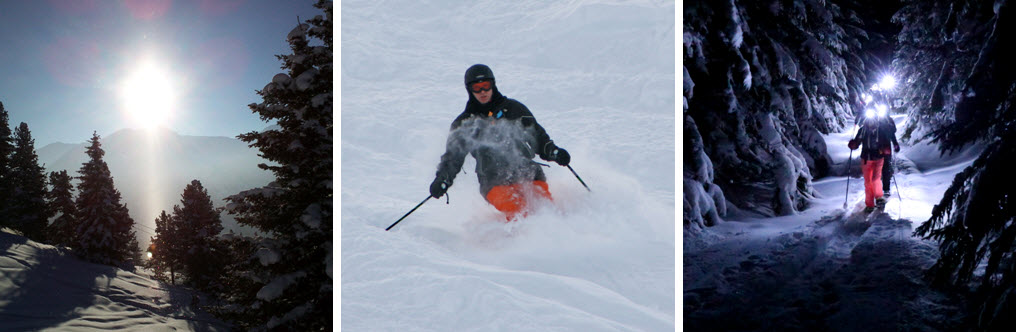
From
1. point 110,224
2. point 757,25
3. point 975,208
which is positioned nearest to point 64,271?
point 110,224

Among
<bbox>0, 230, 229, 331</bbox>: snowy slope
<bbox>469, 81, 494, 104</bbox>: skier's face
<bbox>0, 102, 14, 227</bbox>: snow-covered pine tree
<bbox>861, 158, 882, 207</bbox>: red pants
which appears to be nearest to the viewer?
<bbox>469, 81, 494, 104</bbox>: skier's face

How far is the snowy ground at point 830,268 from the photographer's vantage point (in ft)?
9.59

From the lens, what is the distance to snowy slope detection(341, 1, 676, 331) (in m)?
3.09

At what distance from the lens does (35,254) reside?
37.6 feet

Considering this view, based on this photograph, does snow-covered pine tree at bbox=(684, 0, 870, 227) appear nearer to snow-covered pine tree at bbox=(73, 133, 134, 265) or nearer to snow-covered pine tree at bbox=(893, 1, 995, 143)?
snow-covered pine tree at bbox=(893, 1, 995, 143)

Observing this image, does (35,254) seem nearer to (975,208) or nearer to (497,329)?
(497,329)

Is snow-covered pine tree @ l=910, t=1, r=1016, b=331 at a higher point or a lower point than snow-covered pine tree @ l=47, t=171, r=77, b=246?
higher

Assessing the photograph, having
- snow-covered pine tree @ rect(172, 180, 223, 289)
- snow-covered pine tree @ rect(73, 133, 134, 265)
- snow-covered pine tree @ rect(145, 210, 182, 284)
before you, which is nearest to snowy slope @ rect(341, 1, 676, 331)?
snow-covered pine tree @ rect(172, 180, 223, 289)

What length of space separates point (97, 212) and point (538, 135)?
17.1 metres

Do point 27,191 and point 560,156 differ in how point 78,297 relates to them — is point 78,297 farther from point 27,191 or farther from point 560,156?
point 560,156

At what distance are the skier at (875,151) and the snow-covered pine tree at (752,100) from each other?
50 centimetres

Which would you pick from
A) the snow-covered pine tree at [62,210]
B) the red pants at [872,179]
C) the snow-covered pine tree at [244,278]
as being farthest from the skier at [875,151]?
the snow-covered pine tree at [62,210]

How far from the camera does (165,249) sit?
1591 cm

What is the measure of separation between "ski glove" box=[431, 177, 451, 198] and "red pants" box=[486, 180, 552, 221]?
13.1 inches
